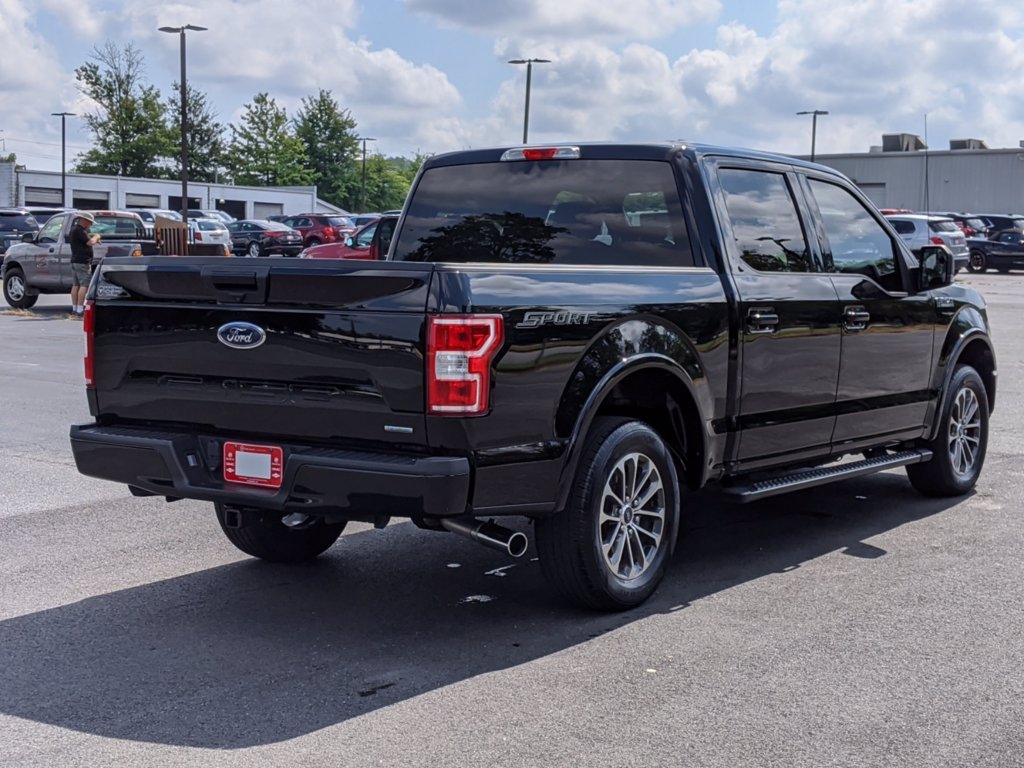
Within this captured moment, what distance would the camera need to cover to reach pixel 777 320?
21.3 feet

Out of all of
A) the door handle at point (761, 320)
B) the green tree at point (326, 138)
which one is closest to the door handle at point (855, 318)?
the door handle at point (761, 320)

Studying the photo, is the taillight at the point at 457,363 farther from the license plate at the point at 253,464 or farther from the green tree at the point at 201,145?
the green tree at the point at 201,145

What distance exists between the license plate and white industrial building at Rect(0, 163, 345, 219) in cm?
7986

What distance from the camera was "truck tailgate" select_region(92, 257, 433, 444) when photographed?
491cm

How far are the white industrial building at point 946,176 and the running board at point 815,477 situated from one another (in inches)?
2610

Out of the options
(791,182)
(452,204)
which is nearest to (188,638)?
(452,204)

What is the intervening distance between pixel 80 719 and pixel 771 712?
226cm

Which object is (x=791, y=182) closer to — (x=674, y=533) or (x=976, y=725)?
(x=674, y=533)

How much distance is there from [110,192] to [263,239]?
133 feet

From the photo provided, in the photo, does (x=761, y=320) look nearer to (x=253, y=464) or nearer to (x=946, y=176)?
(x=253, y=464)

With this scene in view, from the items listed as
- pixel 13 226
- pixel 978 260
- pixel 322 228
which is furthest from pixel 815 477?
pixel 322 228

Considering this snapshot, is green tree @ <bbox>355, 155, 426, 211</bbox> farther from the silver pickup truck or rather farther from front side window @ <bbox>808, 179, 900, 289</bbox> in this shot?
front side window @ <bbox>808, 179, 900, 289</bbox>

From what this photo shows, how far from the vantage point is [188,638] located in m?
5.35

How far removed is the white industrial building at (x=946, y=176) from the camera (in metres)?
73.8
